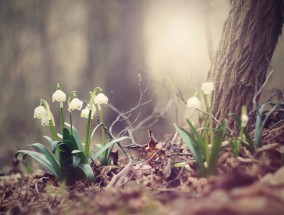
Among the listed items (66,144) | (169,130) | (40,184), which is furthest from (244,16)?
(169,130)

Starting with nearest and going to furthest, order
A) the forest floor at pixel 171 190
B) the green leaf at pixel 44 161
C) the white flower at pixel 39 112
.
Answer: the forest floor at pixel 171 190 → the white flower at pixel 39 112 → the green leaf at pixel 44 161

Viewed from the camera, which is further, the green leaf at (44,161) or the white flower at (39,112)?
the green leaf at (44,161)

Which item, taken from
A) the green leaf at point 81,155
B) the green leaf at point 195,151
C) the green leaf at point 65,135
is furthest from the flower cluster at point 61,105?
the green leaf at point 195,151

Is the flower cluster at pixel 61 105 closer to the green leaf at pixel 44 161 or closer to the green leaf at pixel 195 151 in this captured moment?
the green leaf at pixel 44 161

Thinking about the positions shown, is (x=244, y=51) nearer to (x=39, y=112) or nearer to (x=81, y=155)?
(x=81, y=155)

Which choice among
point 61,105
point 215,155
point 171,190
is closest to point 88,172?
point 61,105

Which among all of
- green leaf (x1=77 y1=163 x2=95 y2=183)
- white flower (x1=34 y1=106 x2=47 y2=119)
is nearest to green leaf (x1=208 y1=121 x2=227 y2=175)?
green leaf (x1=77 y1=163 x2=95 y2=183)
